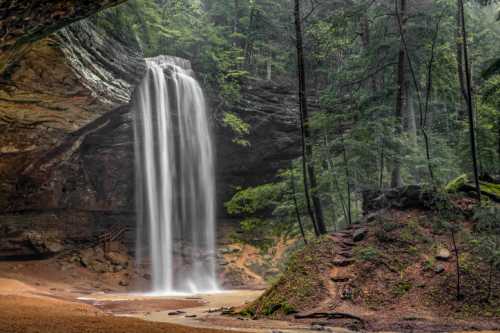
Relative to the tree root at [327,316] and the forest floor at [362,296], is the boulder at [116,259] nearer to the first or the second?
the forest floor at [362,296]

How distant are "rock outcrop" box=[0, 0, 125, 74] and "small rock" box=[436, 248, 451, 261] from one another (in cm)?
748

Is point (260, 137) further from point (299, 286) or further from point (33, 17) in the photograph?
point (33, 17)

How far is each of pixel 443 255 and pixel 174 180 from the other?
16.5 metres

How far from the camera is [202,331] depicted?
5.21m

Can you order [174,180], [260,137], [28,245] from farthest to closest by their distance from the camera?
[260,137] → [174,180] → [28,245]

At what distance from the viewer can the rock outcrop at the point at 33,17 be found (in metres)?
4.94

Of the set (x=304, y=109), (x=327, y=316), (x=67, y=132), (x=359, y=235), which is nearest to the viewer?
(x=327, y=316)

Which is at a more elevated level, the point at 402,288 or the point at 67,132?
the point at 67,132

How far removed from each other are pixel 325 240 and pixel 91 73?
1067cm

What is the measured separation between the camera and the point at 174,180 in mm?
22625

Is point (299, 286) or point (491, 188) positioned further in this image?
point (491, 188)

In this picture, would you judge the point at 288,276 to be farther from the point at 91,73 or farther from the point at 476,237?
the point at 91,73

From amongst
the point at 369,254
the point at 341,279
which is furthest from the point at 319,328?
the point at 369,254

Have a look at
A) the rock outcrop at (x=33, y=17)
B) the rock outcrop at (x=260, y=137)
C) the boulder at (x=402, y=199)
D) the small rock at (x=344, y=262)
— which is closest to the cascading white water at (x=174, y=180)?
the rock outcrop at (x=260, y=137)
